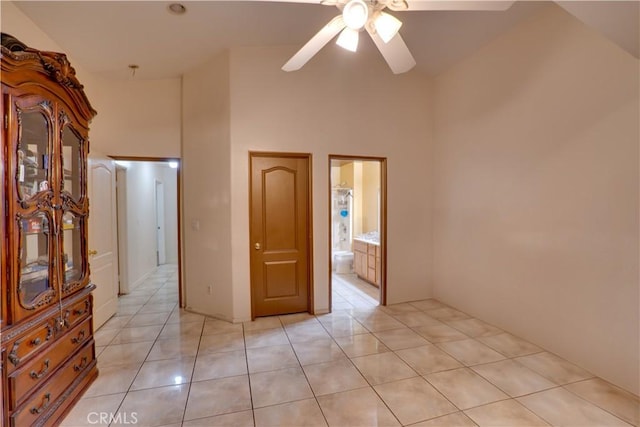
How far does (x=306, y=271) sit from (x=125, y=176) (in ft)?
11.2

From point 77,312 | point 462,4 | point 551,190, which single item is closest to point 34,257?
point 77,312

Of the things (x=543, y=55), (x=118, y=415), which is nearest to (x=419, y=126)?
(x=543, y=55)

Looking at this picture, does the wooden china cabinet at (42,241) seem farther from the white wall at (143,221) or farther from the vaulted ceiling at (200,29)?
the white wall at (143,221)

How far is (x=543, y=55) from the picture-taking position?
291 cm

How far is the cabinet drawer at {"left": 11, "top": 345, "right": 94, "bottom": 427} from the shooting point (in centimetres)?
170

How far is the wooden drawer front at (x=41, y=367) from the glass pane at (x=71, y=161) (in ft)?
3.43

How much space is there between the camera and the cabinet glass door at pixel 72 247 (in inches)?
89.6

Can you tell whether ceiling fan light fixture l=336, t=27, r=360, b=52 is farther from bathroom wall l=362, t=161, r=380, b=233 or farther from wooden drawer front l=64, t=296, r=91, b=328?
bathroom wall l=362, t=161, r=380, b=233

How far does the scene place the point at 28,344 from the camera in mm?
1772

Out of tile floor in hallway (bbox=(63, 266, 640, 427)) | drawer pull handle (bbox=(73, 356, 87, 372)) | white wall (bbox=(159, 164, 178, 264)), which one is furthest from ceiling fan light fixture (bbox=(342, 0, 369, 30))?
white wall (bbox=(159, 164, 178, 264))

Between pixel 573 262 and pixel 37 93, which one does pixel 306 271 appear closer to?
pixel 573 262

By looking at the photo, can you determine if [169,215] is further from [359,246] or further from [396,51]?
[396,51]

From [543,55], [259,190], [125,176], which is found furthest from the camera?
[125,176]

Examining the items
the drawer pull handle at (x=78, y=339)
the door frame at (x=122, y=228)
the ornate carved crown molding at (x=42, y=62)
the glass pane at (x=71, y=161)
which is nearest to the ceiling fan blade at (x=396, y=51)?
the ornate carved crown molding at (x=42, y=62)
